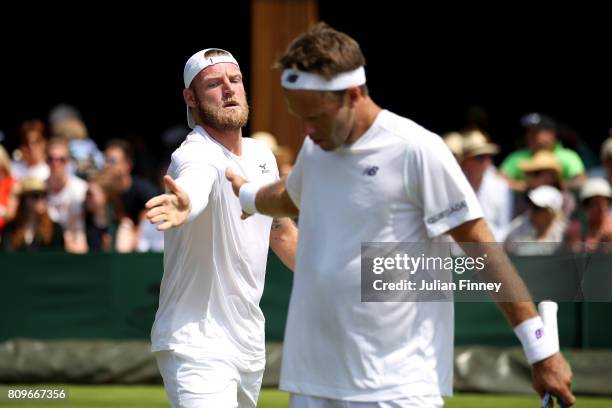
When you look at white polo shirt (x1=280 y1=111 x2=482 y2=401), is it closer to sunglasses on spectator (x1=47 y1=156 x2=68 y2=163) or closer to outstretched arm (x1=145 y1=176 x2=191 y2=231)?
outstretched arm (x1=145 y1=176 x2=191 y2=231)

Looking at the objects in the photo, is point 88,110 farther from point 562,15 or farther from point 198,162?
point 198,162

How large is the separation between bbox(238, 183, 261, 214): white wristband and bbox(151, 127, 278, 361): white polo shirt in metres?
0.71

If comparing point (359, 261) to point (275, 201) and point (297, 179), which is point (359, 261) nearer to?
point (297, 179)

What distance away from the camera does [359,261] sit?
4.62 m

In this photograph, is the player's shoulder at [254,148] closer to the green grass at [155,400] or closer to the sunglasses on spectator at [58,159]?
the green grass at [155,400]

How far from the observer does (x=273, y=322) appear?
37.4 feet

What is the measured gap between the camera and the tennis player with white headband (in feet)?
14.8

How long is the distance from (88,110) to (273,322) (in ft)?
30.5

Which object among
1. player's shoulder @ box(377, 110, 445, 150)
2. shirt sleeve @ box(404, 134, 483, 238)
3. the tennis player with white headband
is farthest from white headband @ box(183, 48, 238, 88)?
shirt sleeve @ box(404, 134, 483, 238)

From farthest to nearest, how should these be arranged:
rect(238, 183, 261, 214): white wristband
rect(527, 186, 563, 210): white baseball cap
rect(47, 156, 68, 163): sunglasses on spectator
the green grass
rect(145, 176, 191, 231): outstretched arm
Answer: rect(47, 156, 68, 163): sunglasses on spectator < rect(527, 186, 563, 210): white baseball cap < the green grass < rect(238, 183, 261, 214): white wristband < rect(145, 176, 191, 231): outstretched arm

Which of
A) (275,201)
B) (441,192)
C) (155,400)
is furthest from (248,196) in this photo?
(155,400)

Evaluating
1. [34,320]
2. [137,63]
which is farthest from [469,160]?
[137,63]

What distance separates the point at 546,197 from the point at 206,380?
5708 millimetres

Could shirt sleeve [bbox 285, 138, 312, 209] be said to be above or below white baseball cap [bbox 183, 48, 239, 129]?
below
